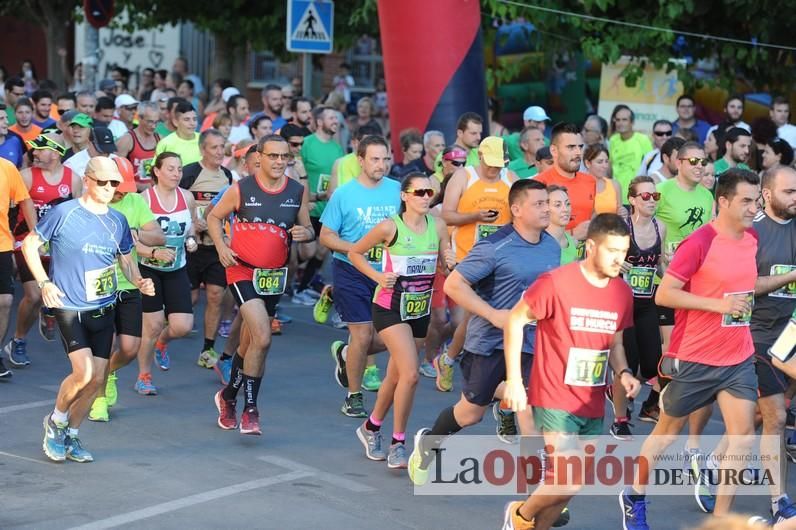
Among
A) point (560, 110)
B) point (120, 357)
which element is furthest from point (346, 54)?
point (120, 357)

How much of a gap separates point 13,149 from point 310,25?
5.09 meters

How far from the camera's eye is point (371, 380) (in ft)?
34.5

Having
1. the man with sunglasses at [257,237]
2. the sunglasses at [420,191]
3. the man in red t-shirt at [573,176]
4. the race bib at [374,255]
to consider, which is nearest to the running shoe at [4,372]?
the man with sunglasses at [257,237]

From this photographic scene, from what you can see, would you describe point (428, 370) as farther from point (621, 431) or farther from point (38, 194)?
point (38, 194)

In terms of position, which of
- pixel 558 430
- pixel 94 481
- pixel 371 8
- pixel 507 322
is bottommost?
pixel 94 481

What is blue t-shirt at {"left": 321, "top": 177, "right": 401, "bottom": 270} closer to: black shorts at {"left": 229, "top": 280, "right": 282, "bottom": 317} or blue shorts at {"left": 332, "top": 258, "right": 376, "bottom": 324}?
blue shorts at {"left": 332, "top": 258, "right": 376, "bottom": 324}

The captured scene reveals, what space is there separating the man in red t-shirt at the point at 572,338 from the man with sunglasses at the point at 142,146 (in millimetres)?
6868

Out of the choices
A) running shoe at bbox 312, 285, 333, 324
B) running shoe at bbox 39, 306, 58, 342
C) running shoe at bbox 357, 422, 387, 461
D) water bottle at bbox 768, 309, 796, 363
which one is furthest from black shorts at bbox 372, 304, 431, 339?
running shoe at bbox 39, 306, 58, 342

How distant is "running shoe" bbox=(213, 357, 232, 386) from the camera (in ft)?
34.0

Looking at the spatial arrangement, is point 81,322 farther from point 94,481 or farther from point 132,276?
point 94,481

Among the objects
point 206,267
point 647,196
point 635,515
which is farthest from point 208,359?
point 635,515

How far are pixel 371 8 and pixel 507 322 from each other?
37.4ft

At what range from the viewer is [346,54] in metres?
32.5

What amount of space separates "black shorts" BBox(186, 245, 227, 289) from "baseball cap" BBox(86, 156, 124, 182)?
308 cm
